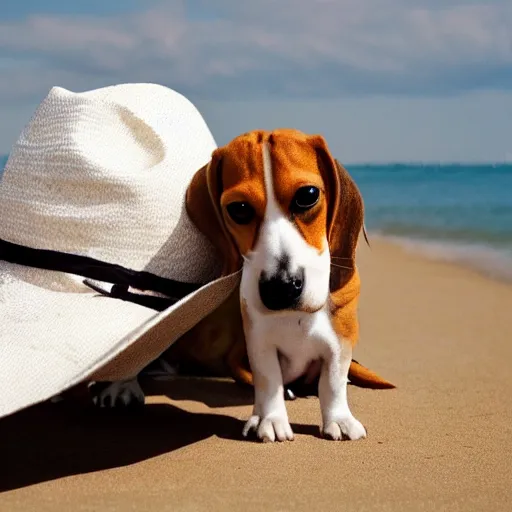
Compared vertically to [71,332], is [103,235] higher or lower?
higher

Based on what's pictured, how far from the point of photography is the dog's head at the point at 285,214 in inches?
92.5

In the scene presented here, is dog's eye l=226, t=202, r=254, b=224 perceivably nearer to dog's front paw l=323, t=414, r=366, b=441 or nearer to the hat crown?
the hat crown

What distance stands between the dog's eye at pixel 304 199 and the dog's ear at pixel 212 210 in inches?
9.8

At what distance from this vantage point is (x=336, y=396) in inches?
102

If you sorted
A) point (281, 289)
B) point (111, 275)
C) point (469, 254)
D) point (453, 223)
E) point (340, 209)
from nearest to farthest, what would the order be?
point (281, 289), point (340, 209), point (111, 275), point (469, 254), point (453, 223)

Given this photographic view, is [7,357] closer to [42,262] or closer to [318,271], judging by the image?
[42,262]

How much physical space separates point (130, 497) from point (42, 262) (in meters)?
0.77

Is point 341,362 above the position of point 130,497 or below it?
above

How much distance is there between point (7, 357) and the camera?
2336 millimetres

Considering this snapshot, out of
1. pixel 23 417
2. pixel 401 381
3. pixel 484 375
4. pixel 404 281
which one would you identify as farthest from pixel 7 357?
pixel 404 281

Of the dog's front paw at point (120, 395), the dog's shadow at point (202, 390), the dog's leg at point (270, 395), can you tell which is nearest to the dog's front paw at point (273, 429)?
the dog's leg at point (270, 395)

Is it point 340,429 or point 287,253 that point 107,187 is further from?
point 340,429

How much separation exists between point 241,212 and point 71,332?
510mm

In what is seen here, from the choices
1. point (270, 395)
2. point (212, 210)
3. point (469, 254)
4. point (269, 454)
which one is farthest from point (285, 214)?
point (469, 254)
